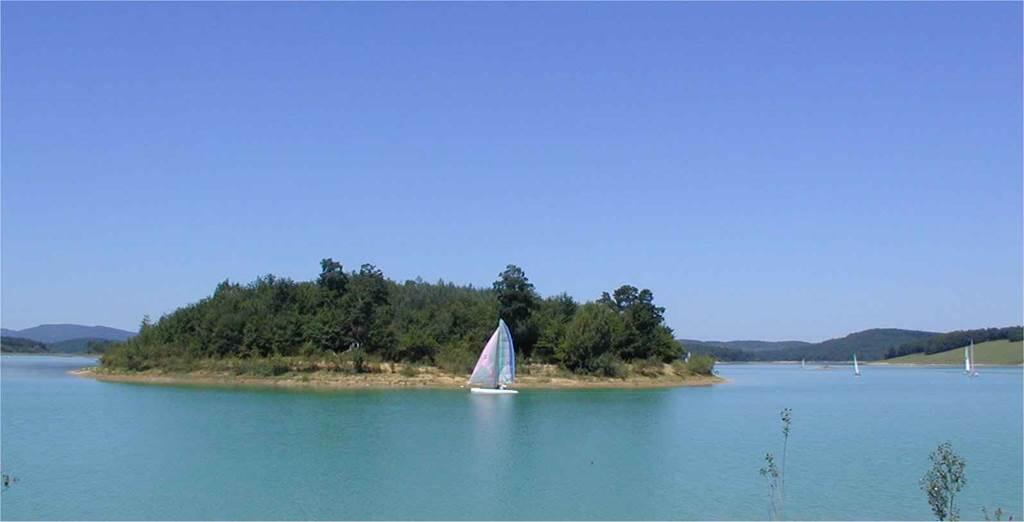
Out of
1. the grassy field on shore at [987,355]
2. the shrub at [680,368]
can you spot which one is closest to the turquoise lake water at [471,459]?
the shrub at [680,368]

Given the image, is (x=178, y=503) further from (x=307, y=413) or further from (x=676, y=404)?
(x=676, y=404)

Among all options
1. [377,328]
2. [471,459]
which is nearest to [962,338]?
[377,328]

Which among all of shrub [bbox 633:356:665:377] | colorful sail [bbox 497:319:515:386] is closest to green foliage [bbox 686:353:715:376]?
shrub [bbox 633:356:665:377]

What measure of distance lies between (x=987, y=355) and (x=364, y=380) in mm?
138301

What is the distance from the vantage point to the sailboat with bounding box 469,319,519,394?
6391cm

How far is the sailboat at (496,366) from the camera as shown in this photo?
2516 inches

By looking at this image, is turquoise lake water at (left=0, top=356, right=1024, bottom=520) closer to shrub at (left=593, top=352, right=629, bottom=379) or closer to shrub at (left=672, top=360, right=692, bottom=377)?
shrub at (left=593, top=352, right=629, bottom=379)

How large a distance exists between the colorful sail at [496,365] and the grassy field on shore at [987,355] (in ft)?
427

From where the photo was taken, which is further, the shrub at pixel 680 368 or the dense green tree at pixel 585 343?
the shrub at pixel 680 368

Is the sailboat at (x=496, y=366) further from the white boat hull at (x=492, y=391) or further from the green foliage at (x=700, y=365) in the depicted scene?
the green foliage at (x=700, y=365)

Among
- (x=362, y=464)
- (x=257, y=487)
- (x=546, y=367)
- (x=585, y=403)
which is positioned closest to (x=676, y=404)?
(x=585, y=403)

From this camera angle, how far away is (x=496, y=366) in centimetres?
6412

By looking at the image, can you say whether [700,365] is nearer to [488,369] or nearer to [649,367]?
[649,367]

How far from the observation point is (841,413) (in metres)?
48.8
